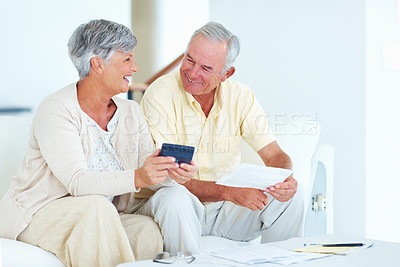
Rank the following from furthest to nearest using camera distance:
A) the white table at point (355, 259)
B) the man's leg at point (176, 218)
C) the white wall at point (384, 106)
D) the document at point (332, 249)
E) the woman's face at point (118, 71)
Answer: the white wall at point (384, 106) < the woman's face at point (118, 71) < the man's leg at point (176, 218) < the document at point (332, 249) < the white table at point (355, 259)

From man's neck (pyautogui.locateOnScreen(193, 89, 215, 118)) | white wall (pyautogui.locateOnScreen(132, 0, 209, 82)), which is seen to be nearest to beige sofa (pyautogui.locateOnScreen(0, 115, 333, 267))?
man's neck (pyautogui.locateOnScreen(193, 89, 215, 118))

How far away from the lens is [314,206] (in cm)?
247

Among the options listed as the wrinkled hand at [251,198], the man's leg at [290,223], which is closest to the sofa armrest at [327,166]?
the man's leg at [290,223]

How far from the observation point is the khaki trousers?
155 centimetres

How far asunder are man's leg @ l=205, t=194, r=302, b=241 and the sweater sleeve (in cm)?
54

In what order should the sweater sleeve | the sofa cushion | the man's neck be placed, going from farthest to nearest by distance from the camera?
the man's neck
the sofa cushion
the sweater sleeve

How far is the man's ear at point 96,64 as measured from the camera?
1.84m

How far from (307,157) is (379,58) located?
774mm

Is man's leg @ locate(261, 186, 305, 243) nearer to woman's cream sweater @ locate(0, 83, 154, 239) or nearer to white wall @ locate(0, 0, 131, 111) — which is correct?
woman's cream sweater @ locate(0, 83, 154, 239)

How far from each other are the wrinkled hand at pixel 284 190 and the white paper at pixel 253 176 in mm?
62

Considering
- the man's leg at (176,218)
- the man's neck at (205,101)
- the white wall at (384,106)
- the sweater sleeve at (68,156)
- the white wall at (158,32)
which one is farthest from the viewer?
the white wall at (158,32)

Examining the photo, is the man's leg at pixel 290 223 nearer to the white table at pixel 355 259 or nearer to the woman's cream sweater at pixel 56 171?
the white table at pixel 355 259

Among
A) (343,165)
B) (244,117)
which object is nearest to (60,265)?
(244,117)

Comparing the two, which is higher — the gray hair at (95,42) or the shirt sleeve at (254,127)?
the gray hair at (95,42)
